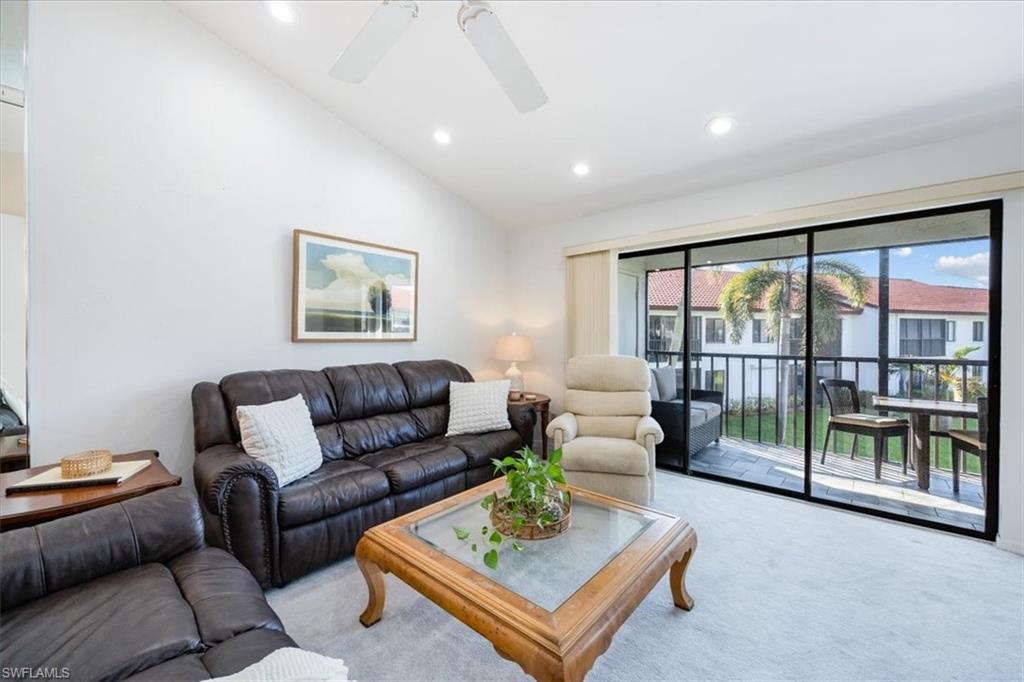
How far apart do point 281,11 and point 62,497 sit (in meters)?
2.64

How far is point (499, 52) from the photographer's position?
1529mm

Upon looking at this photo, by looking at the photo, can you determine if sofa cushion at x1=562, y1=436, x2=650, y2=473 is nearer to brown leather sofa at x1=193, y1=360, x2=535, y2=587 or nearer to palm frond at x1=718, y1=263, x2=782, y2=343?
brown leather sofa at x1=193, y1=360, x2=535, y2=587

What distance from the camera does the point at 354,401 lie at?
2.98 m

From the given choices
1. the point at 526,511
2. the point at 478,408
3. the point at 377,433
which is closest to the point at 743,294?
the point at 478,408

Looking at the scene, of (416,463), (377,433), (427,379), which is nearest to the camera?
(416,463)

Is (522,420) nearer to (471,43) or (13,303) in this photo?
(471,43)

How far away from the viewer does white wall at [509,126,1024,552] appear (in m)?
2.34

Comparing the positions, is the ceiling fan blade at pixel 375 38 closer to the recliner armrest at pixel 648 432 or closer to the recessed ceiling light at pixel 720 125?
the recessed ceiling light at pixel 720 125

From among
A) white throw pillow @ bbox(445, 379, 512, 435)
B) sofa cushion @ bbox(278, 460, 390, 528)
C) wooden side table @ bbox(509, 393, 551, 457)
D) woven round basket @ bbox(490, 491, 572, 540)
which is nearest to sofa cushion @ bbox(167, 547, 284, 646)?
sofa cushion @ bbox(278, 460, 390, 528)

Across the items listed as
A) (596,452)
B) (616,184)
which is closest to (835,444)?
(596,452)

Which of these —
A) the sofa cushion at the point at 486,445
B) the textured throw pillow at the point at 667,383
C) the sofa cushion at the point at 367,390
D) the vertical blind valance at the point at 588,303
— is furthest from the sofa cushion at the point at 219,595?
the textured throw pillow at the point at 667,383

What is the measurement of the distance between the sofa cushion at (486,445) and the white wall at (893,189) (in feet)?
4.02

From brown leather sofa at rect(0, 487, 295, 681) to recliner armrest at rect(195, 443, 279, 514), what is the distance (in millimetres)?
400

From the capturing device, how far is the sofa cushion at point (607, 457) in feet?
9.20
